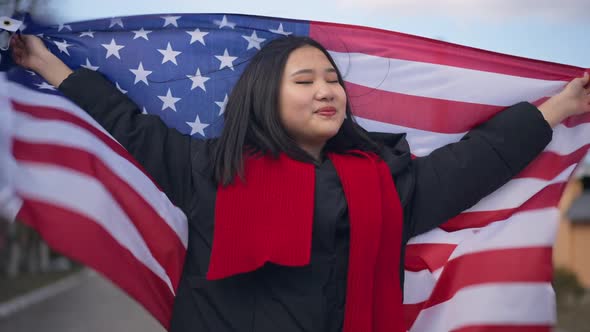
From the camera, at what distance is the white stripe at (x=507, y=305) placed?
294cm

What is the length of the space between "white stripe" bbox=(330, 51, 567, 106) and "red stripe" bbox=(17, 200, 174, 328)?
116cm

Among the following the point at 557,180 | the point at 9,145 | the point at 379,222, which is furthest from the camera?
the point at 557,180

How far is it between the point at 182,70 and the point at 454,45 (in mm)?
1070

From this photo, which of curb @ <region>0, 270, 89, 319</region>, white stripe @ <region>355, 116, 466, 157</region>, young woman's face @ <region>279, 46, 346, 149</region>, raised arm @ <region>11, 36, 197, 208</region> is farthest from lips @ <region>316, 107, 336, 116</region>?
curb @ <region>0, 270, 89, 319</region>

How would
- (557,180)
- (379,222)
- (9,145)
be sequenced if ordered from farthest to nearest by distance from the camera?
(557,180), (9,145), (379,222)

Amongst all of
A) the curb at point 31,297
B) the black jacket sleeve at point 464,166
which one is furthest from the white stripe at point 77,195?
the curb at point 31,297

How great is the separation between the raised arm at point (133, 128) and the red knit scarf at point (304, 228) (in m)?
0.20

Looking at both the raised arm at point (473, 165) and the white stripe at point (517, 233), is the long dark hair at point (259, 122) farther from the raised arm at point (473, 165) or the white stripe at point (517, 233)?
the white stripe at point (517, 233)

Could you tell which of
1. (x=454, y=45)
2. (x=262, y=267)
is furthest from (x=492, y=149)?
(x=262, y=267)

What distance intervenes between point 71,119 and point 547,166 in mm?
1732

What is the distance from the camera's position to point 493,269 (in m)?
3.04

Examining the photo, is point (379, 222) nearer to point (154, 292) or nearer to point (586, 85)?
point (154, 292)

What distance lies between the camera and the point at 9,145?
2928 millimetres

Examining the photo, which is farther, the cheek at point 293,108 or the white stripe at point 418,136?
the white stripe at point 418,136
